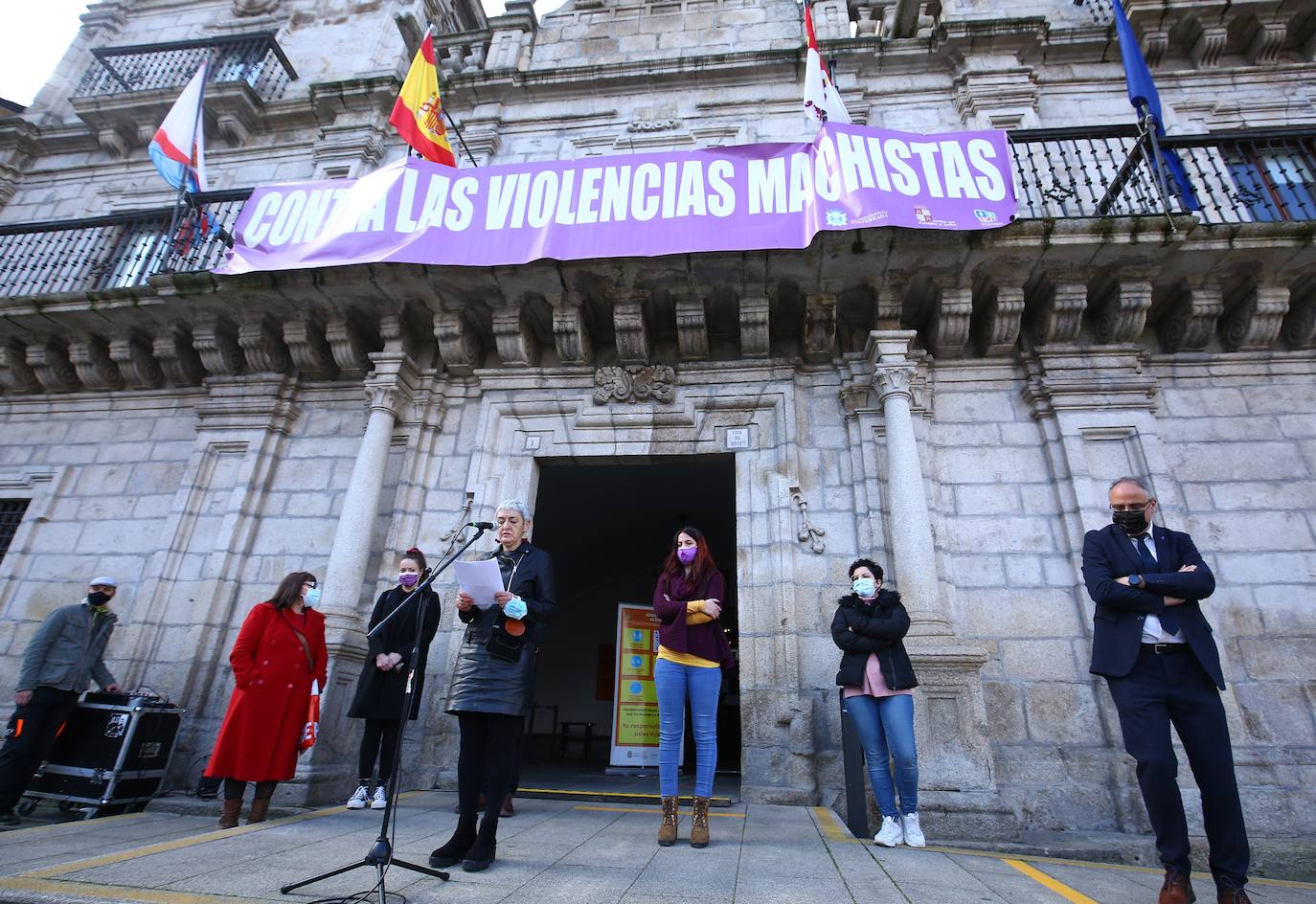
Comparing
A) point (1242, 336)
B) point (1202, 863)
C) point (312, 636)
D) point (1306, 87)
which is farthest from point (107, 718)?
point (1306, 87)

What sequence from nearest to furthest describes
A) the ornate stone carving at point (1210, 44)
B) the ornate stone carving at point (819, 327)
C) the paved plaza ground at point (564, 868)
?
the paved plaza ground at point (564, 868)
the ornate stone carving at point (819, 327)
the ornate stone carving at point (1210, 44)

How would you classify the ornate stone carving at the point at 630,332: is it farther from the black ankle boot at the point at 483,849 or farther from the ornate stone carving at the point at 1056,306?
the black ankle boot at the point at 483,849

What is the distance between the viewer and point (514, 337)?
729 centimetres

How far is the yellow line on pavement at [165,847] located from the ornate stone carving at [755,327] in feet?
18.8

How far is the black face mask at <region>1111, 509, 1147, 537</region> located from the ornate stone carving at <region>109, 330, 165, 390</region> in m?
10.3

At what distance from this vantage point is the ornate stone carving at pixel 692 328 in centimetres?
695

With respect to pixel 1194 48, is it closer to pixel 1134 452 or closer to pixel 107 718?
pixel 1134 452

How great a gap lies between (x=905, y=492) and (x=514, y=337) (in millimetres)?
4516

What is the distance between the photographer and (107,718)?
217 inches

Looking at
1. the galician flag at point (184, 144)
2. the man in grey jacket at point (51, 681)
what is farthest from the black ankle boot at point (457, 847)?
the galician flag at point (184, 144)

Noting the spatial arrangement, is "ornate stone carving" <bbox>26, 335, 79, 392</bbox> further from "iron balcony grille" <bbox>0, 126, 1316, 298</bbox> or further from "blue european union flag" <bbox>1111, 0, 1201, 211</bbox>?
"blue european union flag" <bbox>1111, 0, 1201, 211</bbox>

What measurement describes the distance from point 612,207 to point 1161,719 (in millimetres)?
6161

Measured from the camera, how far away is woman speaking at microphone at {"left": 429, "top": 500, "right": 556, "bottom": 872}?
319 cm

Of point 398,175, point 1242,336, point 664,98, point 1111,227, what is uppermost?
point 664,98
